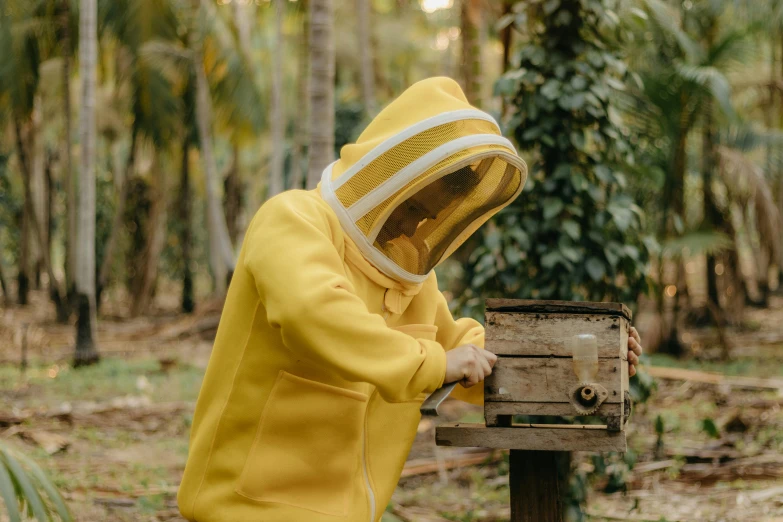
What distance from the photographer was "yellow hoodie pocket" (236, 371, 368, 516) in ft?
7.09

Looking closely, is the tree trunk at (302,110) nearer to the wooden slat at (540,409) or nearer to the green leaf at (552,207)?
the green leaf at (552,207)

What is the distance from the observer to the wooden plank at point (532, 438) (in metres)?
2.15

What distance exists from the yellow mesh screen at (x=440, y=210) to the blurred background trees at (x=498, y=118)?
196 centimetres

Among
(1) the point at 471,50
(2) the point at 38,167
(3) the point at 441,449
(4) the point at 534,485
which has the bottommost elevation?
(3) the point at 441,449

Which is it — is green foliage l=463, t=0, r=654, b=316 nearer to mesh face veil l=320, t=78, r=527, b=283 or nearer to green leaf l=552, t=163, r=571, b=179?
green leaf l=552, t=163, r=571, b=179

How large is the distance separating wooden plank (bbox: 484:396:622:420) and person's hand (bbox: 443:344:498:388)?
0.11 m

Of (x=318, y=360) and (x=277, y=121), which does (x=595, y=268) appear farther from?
(x=277, y=121)

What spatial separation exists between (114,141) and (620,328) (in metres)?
18.2

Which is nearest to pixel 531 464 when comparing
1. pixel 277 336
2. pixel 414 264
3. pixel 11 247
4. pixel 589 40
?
pixel 414 264

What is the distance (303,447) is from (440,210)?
2.53ft

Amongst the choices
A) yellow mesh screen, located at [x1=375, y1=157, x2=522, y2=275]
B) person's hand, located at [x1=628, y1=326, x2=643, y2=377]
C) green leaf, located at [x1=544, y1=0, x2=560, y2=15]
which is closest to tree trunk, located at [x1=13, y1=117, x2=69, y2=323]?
green leaf, located at [x1=544, y1=0, x2=560, y2=15]

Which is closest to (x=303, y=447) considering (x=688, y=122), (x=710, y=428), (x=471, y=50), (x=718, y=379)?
(x=710, y=428)

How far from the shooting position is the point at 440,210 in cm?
233

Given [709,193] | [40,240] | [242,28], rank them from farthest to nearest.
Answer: [40,240] → [242,28] → [709,193]
